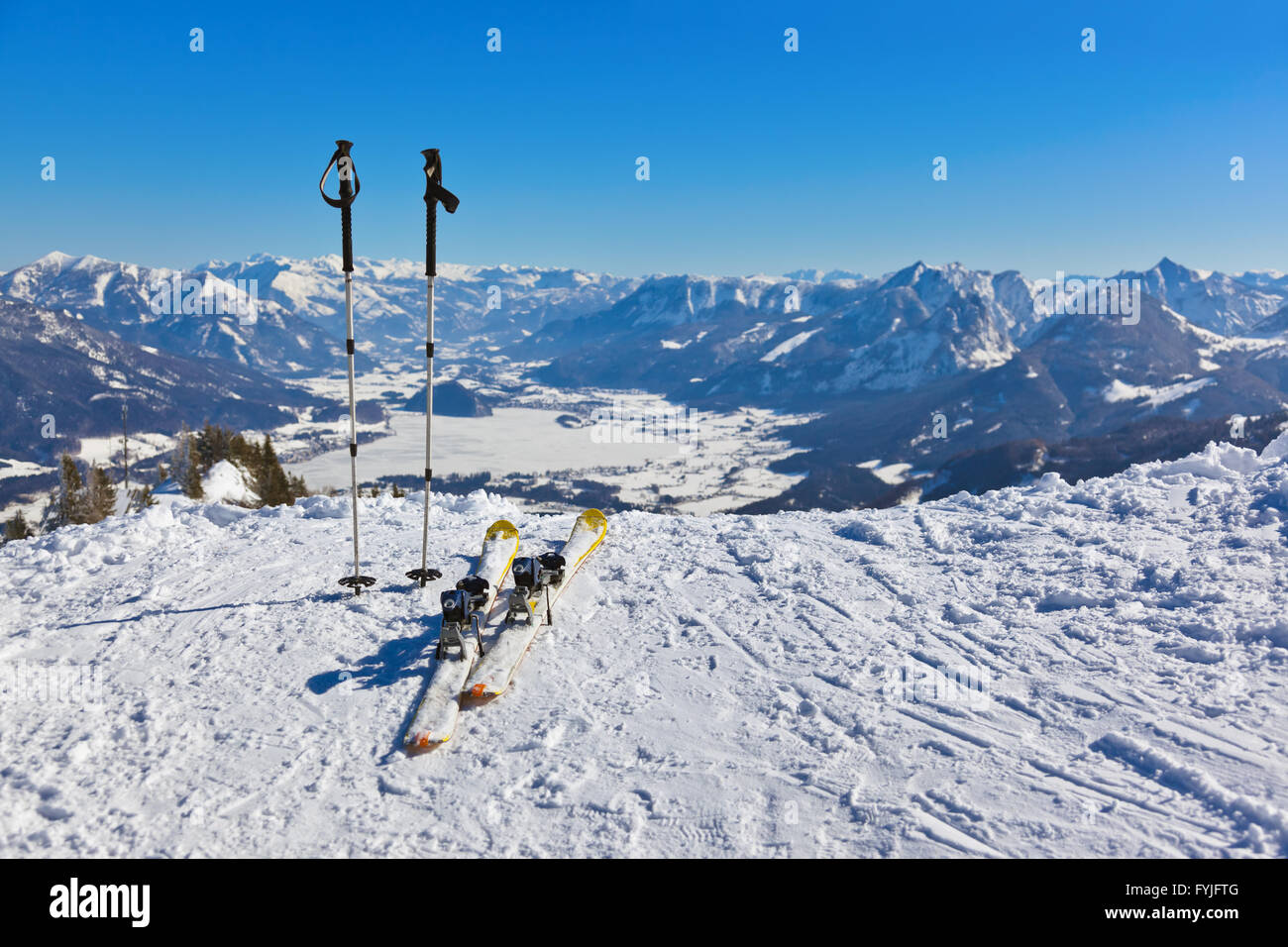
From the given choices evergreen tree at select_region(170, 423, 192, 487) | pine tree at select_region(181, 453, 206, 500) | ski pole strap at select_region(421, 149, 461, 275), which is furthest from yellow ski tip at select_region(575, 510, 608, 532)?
evergreen tree at select_region(170, 423, 192, 487)

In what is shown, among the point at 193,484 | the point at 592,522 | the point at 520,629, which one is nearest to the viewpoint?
the point at 520,629

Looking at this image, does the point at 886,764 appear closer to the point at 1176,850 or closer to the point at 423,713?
the point at 1176,850

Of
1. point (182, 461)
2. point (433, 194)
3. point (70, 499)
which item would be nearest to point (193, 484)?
point (70, 499)

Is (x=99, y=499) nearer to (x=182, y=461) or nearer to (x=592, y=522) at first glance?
(x=182, y=461)

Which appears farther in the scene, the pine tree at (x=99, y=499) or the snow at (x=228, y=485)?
the pine tree at (x=99, y=499)

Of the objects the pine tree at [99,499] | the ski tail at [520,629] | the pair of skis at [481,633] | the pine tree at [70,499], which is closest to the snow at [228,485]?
the pine tree at [99,499]

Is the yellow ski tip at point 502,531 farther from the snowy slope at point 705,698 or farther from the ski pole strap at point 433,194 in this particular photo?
the ski pole strap at point 433,194
